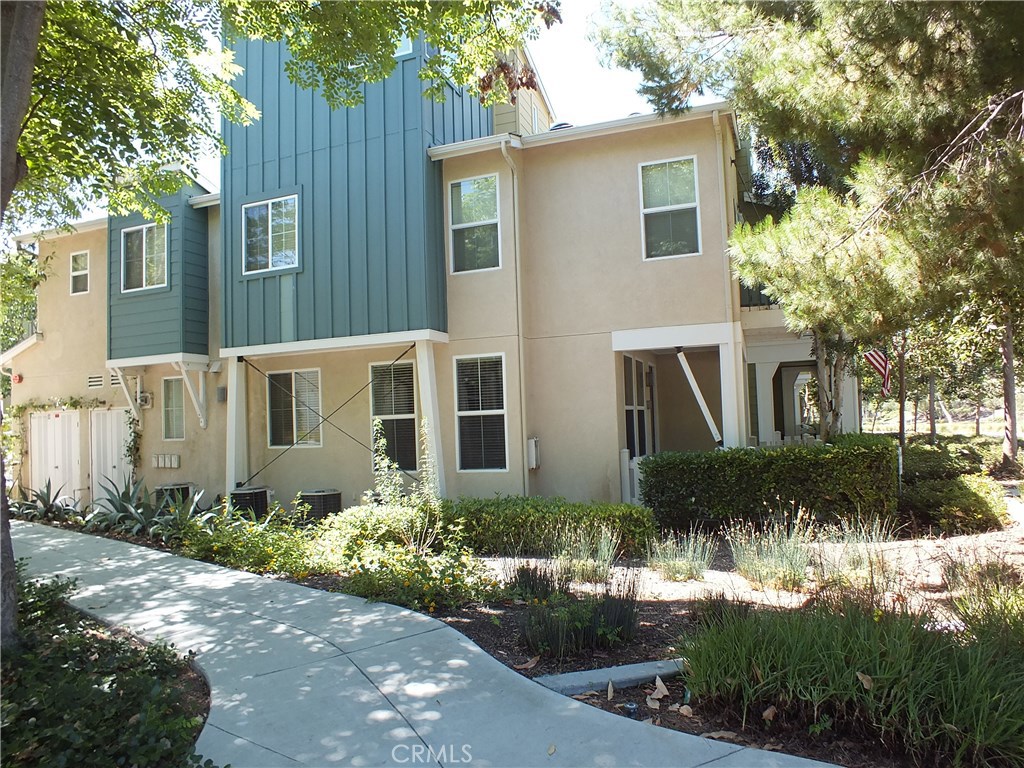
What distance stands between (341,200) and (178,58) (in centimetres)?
356

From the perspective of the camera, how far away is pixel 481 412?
11.5 meters

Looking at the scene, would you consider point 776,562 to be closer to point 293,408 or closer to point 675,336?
point 675,336

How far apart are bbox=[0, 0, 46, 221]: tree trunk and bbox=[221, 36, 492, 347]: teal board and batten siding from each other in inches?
249

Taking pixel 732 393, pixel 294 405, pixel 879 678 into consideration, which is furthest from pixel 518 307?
pixel 879 678

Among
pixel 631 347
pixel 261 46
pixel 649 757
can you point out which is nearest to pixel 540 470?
pixel 631 347

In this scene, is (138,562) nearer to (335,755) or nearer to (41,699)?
(41,699)

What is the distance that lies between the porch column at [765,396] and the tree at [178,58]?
9131mm

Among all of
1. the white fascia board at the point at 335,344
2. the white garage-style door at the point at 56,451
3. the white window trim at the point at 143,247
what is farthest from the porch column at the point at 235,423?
the white garage-style door at the point at 56,451

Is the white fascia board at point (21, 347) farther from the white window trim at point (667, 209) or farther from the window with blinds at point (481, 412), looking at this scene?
the white window trim at point (667, 209)

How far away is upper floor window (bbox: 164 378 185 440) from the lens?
14.3 metres

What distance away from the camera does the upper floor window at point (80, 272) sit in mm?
15414

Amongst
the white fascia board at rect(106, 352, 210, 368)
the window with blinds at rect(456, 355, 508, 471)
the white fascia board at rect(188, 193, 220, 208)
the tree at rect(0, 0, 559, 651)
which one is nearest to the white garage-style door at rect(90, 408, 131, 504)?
the white fascia board at rect(106, 352, 210, 368)

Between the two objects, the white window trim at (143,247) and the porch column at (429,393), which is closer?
the porch column at (429,393)

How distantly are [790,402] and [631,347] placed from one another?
1402cm
